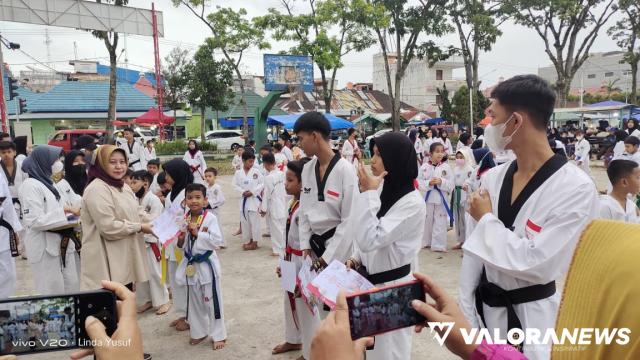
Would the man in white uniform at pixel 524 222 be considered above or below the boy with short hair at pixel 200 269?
above

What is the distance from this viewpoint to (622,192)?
164 inches

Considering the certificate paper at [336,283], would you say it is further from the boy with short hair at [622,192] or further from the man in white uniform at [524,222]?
the boy with short hair at [622,192]

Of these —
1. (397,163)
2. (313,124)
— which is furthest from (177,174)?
(397,163)

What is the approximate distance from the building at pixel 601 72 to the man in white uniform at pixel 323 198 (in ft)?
195

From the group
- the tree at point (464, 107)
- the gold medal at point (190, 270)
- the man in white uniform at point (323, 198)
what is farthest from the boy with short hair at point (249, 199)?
the tree at point (464, 107)

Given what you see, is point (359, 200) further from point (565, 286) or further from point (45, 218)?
point (45, 218)

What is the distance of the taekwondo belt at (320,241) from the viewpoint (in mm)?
3311

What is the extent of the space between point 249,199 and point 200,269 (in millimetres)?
3784

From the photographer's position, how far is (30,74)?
52.9 metres

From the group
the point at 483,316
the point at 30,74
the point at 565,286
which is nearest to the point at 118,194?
the point at 483,316

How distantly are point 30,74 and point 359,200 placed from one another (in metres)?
63.0

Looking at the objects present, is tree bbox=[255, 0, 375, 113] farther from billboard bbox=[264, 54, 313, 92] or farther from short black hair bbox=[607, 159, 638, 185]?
short black hair bbox=[607, 159, 638, 185]

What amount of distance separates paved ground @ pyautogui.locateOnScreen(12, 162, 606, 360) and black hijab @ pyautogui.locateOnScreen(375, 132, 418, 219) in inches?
72.1

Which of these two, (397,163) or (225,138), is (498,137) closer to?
(397,163)
